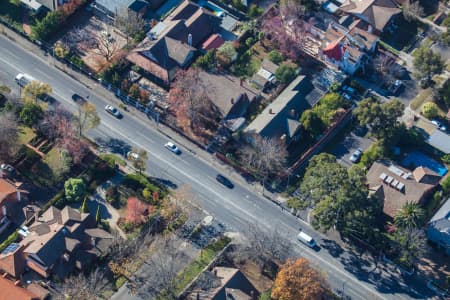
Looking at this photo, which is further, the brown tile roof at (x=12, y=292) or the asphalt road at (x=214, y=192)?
the asphalt road at (x=214, y=192)

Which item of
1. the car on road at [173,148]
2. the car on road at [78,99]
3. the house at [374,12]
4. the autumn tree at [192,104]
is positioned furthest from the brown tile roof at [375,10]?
Result: the car on road at [78,99]

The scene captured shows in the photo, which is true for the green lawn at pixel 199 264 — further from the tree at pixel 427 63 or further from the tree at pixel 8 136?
the tree at pixel 427 63

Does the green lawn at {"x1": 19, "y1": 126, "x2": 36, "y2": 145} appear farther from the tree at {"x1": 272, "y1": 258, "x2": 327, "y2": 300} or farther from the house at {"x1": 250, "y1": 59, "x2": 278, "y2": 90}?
the tree at {"x1": 272, "y1": 258, "x2": 327, "y2": 300}

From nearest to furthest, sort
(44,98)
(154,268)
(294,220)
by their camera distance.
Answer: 1. (154,268)
2. (294,220)
3. (44,98)

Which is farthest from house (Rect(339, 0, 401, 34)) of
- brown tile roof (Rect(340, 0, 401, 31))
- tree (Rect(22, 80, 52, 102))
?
tree (Rect(22, 80, 52, 102))

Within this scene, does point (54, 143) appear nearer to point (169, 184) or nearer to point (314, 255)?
point (169, 184)

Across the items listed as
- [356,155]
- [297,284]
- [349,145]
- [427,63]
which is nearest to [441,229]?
[356,155]

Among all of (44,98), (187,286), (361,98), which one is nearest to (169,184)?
(187,286)

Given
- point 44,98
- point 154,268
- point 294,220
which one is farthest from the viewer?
point 44,98
